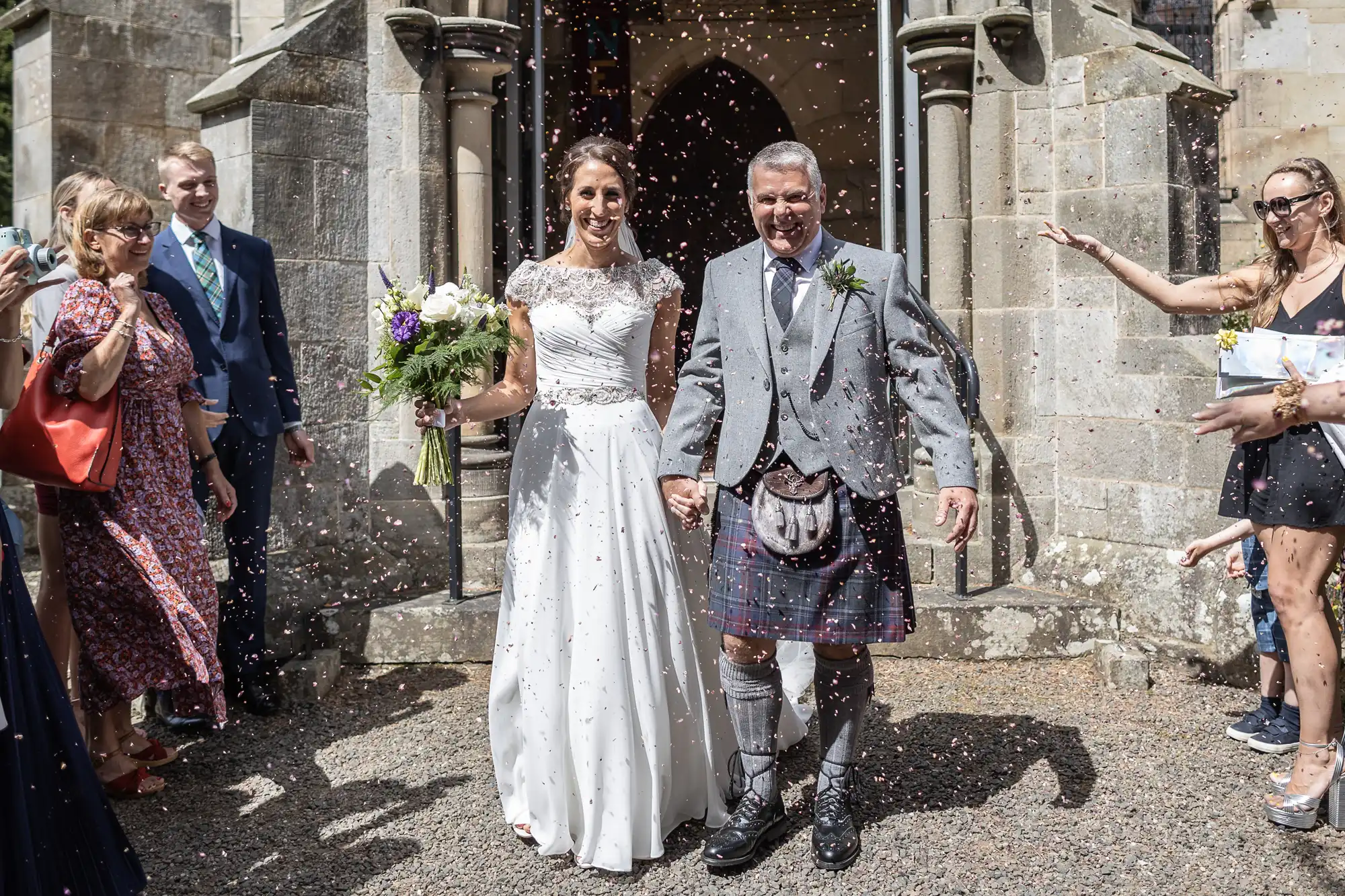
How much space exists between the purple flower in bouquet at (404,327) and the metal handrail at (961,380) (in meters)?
2.34

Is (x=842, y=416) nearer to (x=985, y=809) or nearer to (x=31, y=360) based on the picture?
(x=985, y=809)

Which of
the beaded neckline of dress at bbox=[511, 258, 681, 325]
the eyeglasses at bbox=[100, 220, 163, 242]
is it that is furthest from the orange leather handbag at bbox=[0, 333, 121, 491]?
the beaded neckline of dress at bbox=[511, 258, 681, 325]

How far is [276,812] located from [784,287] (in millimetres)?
2405

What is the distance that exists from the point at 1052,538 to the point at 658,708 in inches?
133

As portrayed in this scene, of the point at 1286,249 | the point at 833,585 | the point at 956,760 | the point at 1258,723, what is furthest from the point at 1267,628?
the point at 833,585

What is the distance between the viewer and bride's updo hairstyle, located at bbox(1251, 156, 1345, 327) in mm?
3949

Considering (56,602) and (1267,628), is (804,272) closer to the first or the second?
(1267,628)

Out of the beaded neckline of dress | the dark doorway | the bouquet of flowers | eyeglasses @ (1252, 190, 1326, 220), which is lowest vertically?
the bouquet of flowers

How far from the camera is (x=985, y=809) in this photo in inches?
158

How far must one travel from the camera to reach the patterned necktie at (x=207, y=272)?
5.09 m

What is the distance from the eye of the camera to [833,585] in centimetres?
364

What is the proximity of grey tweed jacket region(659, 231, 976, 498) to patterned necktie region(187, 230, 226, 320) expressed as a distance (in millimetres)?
2346

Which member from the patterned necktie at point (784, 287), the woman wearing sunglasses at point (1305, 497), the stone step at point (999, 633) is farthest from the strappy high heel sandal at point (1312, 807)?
the patterned necktie at point (784, 287)

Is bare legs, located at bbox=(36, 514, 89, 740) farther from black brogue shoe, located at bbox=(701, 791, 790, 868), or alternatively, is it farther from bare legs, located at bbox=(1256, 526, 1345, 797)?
bare legs, located at bbox=(1256, 526, 1345, 797)
